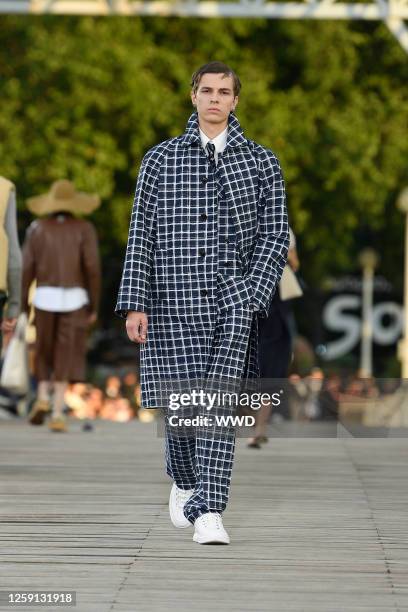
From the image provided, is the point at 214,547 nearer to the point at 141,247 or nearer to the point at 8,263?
the point at 141,247

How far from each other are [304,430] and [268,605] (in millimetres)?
7566

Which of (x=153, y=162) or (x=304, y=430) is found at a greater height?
(x=153, y=162)

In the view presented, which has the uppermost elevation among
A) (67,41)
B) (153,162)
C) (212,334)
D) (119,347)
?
(67,41)

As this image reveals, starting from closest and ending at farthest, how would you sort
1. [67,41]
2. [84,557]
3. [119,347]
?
1. [84,557]
2. [67,41]
3. [119,347]

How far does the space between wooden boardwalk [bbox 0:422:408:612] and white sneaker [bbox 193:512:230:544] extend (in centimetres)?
5

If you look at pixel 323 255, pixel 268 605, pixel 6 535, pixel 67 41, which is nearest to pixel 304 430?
pixel 6 535

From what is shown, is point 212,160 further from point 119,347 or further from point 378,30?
point 119,347

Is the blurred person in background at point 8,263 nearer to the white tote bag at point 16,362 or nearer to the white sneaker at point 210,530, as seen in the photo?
the white sneaker at point 210,530

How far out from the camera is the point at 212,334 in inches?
289

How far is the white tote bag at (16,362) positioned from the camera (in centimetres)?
1650

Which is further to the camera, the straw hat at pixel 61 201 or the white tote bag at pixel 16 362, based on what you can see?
Answer: the white tote bag at pixel 16 362

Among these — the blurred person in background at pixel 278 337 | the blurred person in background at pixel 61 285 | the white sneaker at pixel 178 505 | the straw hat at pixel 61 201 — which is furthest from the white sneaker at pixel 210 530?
the straw hat at pixel 61 201

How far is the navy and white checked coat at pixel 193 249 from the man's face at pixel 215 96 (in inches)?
4.3

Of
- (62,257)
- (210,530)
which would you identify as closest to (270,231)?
(210,530)
